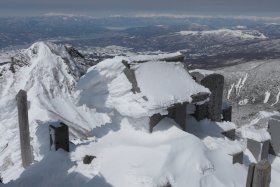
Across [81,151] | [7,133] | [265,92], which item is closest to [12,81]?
[7,133]

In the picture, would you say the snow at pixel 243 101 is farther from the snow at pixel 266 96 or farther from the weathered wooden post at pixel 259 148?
the weathered wooden post at pixel 259 148

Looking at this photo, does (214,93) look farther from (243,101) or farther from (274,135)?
Answer: (243,101)

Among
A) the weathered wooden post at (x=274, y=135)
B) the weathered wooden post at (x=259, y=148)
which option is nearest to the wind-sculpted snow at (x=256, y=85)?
the weathered wooden post at (x=274, y=135)

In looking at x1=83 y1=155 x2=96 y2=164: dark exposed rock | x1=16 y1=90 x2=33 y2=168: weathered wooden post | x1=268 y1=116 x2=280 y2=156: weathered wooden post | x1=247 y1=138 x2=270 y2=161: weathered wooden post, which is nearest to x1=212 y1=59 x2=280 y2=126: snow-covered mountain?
x1=268 y1=116 x2=280 y2=156: weathered wooden post

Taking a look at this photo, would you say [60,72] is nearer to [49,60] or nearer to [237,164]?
[49,60]

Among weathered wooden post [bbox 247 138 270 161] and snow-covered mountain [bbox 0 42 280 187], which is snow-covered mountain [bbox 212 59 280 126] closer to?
weathered wooden post [bbox 247 138 270 161]
